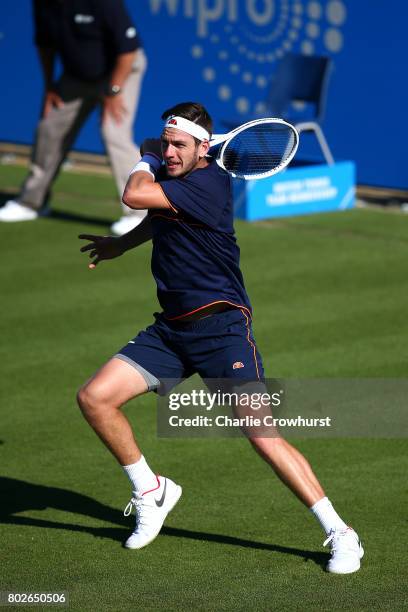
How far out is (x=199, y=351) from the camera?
5.55m

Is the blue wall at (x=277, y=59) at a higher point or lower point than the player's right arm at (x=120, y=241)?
lower

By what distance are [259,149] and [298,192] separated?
24.5 ft

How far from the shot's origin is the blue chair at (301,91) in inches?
544

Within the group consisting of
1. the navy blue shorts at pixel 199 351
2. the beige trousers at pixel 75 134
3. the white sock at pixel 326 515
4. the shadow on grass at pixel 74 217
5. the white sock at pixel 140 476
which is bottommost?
the shadow on grass at pixel 74 217

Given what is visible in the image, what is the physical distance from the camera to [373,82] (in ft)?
45.1

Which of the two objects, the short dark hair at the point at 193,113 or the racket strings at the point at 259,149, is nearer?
the short dark hair at the point at 193,113

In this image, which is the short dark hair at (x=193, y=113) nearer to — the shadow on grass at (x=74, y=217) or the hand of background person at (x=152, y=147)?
the hand of background person at (x=152, y=147)

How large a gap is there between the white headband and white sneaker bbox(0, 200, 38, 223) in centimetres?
790

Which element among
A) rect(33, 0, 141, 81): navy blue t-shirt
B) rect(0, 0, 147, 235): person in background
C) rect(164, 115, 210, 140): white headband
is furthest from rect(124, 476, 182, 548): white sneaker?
rect(33, 0, 141, 81): navy blue t-shirt

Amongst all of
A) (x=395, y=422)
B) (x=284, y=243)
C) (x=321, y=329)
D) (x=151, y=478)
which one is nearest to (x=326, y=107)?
(x=284, y=243)

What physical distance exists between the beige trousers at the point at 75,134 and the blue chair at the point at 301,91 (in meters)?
1.90

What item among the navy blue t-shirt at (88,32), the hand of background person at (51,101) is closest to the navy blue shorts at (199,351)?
the navy blue t-shirt at (88,32)

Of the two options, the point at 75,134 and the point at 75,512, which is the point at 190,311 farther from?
the point at 75,134

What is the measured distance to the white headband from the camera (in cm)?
538
